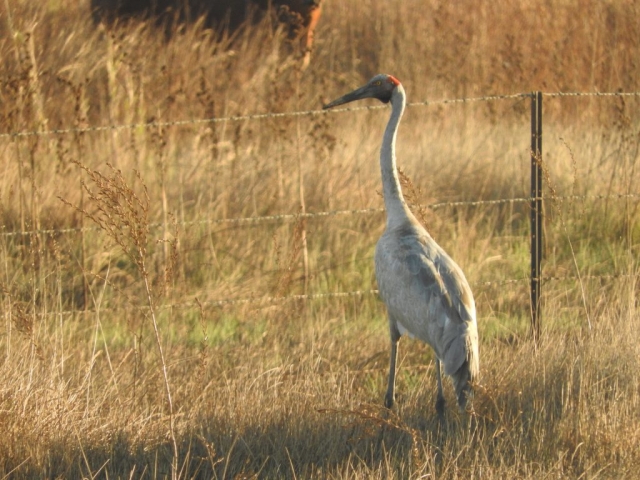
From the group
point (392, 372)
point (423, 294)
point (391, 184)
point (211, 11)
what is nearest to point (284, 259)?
point (391, 184)

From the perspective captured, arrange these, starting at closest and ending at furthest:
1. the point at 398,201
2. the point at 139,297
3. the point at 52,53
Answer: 1. the point at 398,201
2. the point at 139,297
3. the point at 52,53

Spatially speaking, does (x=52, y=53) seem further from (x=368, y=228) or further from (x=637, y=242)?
(x=637, y=242)

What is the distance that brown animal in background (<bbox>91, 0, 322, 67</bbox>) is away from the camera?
9.27m

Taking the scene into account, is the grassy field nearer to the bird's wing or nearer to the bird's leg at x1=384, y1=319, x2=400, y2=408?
the bird's leg at x1=384, y1=319, x2=400, y2=408

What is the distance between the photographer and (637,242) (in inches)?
293

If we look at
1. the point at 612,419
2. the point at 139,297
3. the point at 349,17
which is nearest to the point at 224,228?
the point at 139,297

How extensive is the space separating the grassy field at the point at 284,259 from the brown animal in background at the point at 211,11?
22cm

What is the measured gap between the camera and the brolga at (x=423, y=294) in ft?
14.6

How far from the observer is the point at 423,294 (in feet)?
15.4

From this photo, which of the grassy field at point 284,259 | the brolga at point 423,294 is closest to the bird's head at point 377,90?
the brolga at point 423,294

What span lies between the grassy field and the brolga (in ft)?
0.47

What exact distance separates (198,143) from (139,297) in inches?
88.7

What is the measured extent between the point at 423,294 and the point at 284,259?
8.27 feet

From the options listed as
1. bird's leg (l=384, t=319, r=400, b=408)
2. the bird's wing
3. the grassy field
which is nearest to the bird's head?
the grassy field
